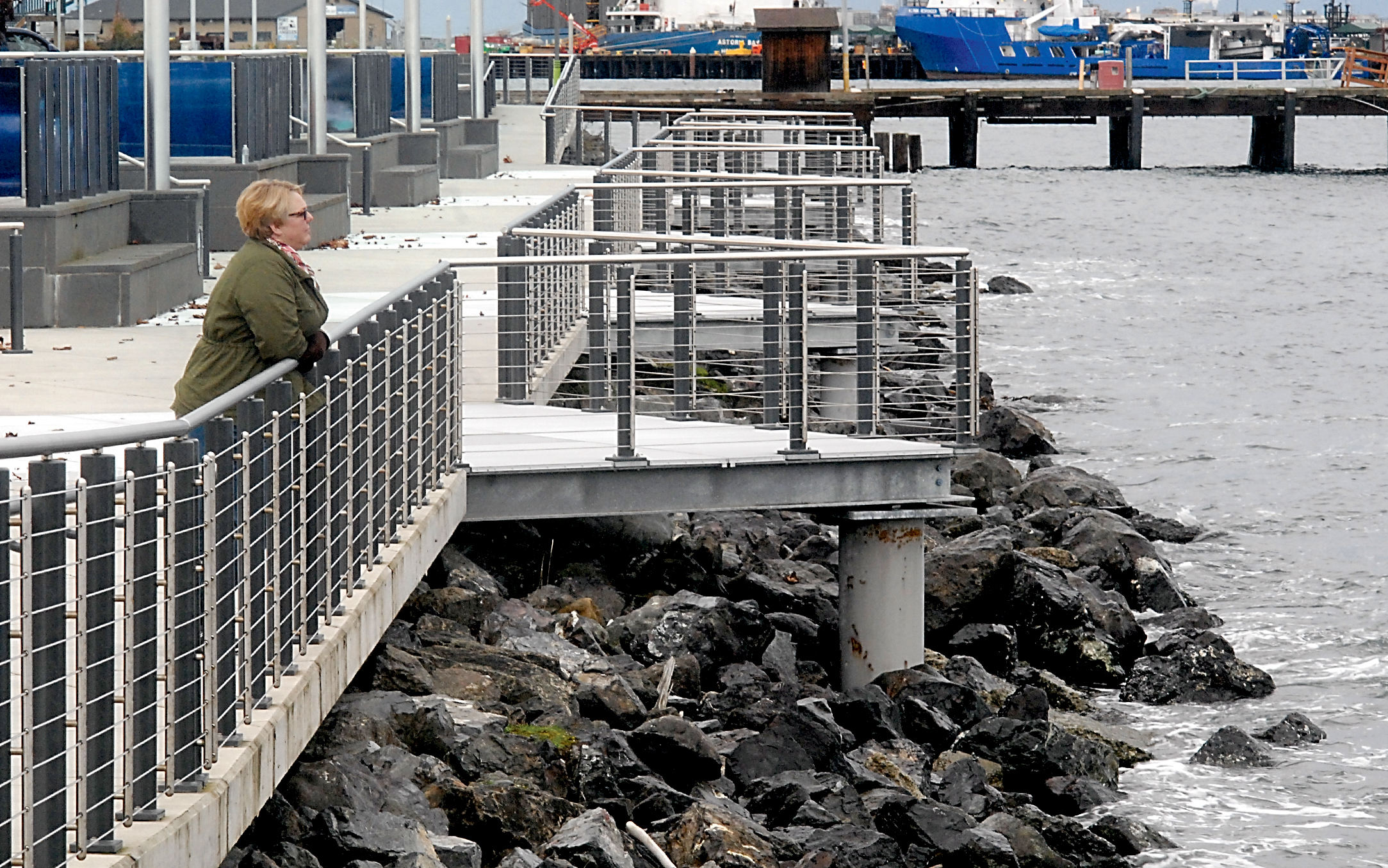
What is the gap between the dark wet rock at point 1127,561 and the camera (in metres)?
13.8

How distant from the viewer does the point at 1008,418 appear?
20500mm

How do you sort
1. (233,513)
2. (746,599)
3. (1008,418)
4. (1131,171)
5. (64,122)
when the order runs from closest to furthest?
(233,513), (746,599), (64,122), (1008,418), (1131,171)

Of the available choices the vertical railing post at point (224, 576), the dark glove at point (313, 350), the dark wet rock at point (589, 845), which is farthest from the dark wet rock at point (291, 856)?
the dark glove at point (313, 350)

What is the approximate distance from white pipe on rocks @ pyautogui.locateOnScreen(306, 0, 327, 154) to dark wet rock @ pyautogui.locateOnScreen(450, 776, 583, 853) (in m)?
14.5

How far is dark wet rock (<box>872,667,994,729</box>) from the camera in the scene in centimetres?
972

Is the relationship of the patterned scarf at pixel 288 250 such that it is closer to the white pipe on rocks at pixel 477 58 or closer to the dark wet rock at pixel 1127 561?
the dark wet rock at pixel 1127 561

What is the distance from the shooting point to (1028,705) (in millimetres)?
10086

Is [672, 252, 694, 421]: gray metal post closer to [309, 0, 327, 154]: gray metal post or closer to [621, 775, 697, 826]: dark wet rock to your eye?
[621, 775, 697, 826]: dark wet rock

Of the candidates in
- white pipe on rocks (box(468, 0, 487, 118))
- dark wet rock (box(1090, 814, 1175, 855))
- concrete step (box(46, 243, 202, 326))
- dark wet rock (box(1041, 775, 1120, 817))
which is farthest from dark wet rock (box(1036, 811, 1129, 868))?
white pipe on rocks (box(468, 0, 487, 118))

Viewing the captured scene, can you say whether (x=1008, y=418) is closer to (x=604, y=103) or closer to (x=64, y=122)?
(x=64, y=122)

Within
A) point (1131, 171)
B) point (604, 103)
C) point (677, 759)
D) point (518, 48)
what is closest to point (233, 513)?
point (677, 759)

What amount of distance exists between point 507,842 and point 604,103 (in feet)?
158

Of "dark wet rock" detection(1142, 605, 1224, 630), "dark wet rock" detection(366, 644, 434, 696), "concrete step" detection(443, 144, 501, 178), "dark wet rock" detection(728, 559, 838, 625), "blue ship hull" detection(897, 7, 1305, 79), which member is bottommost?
"dark wet rock" detection(1142, 605, 1224, 630)

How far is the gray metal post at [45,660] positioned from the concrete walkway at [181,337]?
471 cm
